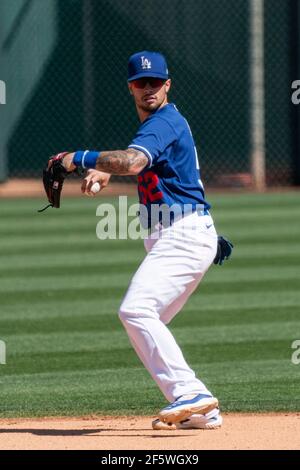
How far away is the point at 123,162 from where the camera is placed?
18.6ft

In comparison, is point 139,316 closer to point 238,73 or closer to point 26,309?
point 26,309

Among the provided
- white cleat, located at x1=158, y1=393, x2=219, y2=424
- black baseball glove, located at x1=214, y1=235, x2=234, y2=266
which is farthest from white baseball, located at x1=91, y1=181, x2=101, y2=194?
white cleat, located at x1=158, y1=393, x2=219, y2=424

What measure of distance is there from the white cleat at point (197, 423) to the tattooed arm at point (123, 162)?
4.06 ft

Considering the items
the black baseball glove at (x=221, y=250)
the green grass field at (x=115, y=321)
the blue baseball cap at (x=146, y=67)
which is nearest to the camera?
the blue baseball cap at (x=146, y=67)

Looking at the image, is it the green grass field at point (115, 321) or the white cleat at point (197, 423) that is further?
the green grass field at point (115, 321)

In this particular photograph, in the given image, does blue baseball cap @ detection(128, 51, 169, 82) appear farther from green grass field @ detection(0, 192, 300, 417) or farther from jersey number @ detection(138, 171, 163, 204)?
green grass field @ detection(0, 192, 300, 417)

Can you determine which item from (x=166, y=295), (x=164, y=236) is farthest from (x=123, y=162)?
(x=166, y=295)

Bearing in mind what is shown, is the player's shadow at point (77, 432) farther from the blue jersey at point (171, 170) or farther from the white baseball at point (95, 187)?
the white baseball at point (95, 187)

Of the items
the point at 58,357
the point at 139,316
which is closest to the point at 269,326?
the point at 58,357

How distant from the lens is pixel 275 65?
62.8ft

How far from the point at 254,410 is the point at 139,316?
3.68ft

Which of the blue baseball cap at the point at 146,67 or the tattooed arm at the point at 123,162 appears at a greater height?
the blue baseball cap at the point at 146,67

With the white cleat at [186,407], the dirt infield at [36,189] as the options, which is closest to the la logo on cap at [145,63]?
the white cleat at [186,407]

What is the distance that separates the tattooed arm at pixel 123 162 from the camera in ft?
18.6
